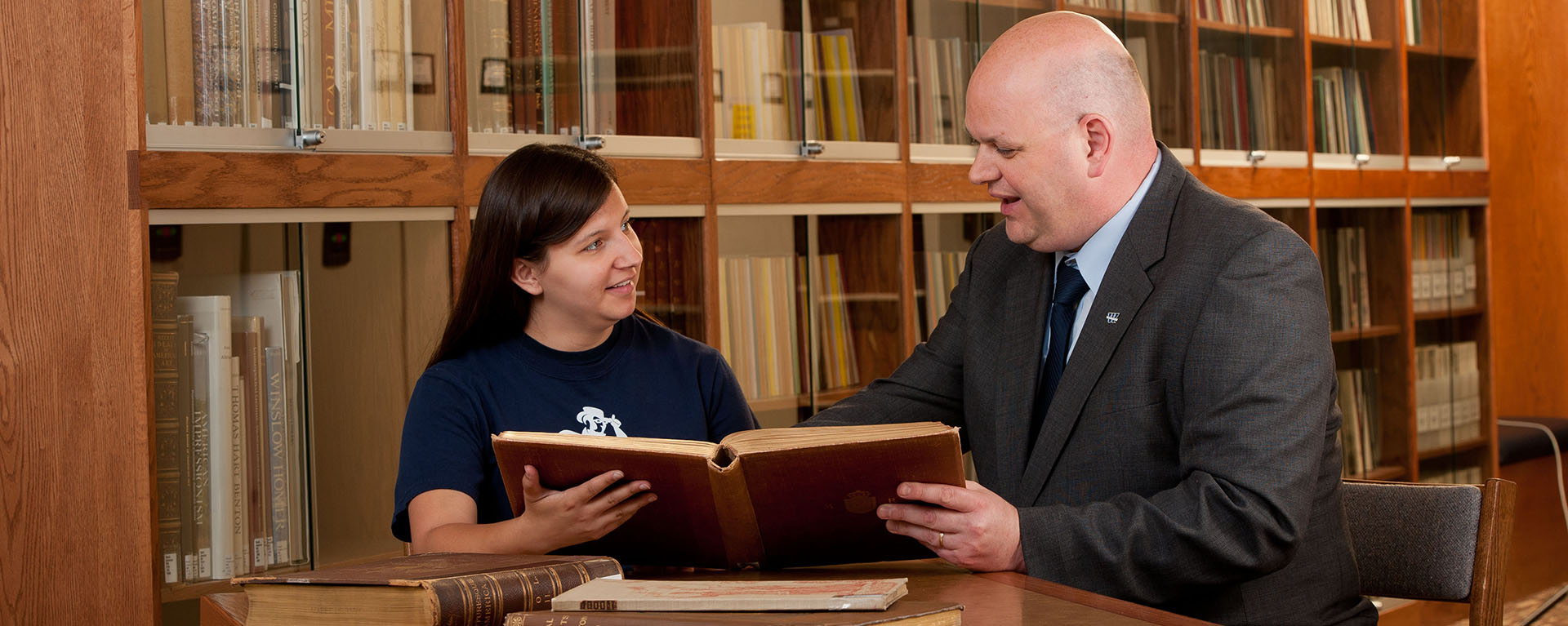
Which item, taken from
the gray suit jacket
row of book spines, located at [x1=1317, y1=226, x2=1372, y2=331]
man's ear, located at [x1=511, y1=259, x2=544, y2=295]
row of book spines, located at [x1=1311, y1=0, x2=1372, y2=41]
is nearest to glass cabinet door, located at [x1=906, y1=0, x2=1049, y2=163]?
the gray suit jacket

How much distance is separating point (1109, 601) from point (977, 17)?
2017 millimetres

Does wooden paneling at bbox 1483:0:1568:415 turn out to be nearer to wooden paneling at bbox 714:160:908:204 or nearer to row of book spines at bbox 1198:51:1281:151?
row of book spines at bbox 1198:51:1281:151

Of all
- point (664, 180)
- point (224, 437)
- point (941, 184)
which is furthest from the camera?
point (941, 184)

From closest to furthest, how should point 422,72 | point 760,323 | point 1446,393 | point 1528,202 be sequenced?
1. point 422,72
2. point 760,323
3. point 1446,393
4. point 1528,202

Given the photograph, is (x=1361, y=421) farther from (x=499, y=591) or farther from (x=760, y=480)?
(x=499, y=591)

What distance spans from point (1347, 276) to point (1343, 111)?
0.53 metres

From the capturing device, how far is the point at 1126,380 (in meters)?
1.63

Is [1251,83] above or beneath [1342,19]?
beneath

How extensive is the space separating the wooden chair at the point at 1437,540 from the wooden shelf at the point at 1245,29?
6.79ft

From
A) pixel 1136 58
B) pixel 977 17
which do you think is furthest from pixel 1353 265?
pixel 977 17

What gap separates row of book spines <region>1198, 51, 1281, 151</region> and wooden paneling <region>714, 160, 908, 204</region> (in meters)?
1.23

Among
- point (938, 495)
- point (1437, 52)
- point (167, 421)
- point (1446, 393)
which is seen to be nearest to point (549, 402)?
point (167, 421)

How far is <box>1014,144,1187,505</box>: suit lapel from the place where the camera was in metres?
1.65

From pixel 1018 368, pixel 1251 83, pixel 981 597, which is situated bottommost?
pixel 981 597
